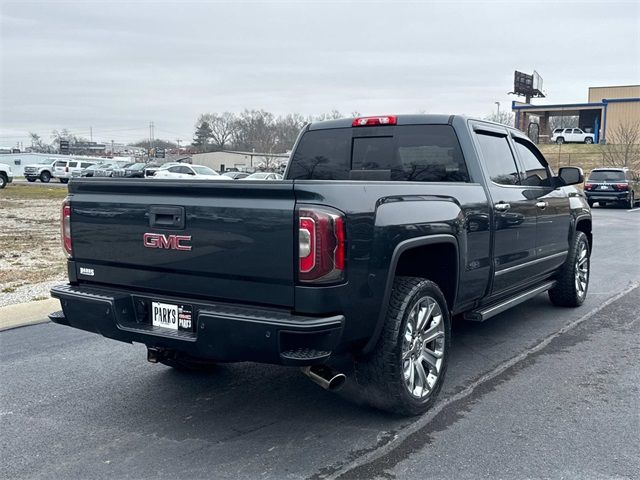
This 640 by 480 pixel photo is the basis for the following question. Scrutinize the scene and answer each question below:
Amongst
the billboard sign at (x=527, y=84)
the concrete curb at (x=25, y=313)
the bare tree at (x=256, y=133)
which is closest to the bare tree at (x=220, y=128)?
the bare tree at (x=256, y=133)

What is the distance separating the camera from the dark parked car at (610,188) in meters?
25.3

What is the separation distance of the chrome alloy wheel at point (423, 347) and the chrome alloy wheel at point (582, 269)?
3.57 metres

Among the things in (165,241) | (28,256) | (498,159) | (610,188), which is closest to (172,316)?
(165,241)

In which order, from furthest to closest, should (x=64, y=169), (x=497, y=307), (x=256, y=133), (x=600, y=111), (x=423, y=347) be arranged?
(x=256, y=133) → (x=600, y=111) → (x=64, y=169) → (x=497, y=307) → (x=423, y=347)

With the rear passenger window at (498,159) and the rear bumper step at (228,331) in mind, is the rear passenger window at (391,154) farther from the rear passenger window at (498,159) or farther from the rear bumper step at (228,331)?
the rear bumper step at (228,331)

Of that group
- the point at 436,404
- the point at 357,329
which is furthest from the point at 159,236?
the point at 436,404

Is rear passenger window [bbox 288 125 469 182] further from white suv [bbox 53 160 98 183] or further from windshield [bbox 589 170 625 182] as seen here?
white suv [bbox 53 160 98 183]

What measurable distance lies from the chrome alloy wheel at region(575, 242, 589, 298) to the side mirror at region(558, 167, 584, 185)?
100 cm

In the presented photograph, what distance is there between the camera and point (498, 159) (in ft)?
18.6

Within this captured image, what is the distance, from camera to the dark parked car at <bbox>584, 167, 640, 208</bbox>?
25.3 meters

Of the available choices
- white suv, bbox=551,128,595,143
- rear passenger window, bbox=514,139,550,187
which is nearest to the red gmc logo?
rear passenger window, bbox=514,139,550,187

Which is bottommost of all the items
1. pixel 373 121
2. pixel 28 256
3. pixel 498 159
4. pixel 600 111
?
pixel 28 256

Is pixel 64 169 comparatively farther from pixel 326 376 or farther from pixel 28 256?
pixel 326 376

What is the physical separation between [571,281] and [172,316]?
4934 millimetres
